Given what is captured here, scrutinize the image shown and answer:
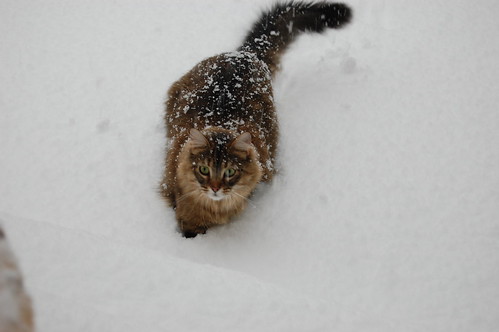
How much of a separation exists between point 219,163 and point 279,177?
818mm

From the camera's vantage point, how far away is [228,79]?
2996 mm

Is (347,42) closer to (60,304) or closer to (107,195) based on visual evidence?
(107,195)

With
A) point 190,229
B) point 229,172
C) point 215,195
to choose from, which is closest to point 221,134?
point 229,172

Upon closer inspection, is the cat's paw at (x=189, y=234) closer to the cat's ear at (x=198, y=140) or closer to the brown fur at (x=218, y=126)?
the brown fur at (x=218, y=126)

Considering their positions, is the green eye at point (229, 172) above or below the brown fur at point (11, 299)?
above

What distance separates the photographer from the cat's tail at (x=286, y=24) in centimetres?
359

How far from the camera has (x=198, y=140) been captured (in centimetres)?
252

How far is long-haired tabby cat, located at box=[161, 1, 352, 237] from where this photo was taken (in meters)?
2.55

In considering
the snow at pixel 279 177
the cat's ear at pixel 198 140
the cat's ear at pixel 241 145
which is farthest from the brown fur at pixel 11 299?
the cat's ear at pixel 241 145

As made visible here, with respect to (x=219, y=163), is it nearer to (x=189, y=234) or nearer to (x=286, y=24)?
(x=189, y=234)

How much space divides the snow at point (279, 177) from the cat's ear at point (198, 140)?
769mm

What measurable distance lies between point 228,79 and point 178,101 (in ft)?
1.69

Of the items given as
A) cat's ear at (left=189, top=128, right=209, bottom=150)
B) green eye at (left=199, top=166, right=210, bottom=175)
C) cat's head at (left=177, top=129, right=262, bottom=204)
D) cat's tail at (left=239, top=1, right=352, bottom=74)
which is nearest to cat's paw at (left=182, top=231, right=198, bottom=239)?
cat's head at (left=177, top=129, right=262, bottom=204)

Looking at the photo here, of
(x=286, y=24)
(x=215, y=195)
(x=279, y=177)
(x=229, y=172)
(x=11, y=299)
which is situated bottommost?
(x=11, y=299)
